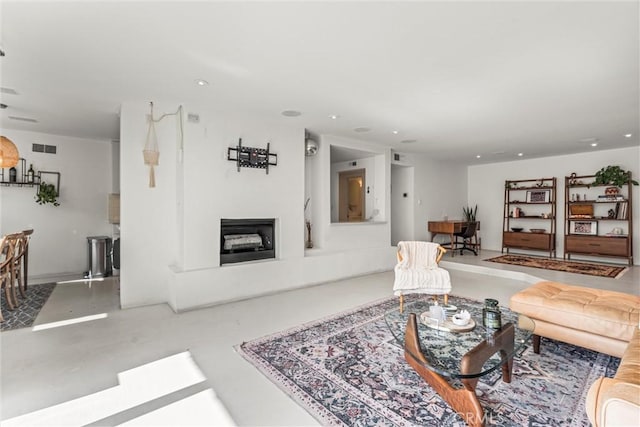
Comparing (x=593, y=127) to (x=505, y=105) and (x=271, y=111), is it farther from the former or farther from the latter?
(x=271, y=111)

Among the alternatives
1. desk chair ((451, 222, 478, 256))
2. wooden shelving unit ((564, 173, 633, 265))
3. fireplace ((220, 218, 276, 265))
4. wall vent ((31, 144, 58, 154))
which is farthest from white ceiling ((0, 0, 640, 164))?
desk chair ((451, 222, 478, 256))

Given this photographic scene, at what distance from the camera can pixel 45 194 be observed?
5266mm

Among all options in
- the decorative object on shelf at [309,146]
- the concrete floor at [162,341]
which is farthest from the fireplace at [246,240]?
the decorative object on shelf at [309,146]

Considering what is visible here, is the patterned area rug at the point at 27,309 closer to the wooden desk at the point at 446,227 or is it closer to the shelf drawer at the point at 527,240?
the wooden desk at the point at 446,227

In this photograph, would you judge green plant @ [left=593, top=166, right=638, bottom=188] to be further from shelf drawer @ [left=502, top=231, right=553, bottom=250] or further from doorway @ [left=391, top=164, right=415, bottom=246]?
doorway @ [left=391, top=164, right=415, bottom=246]

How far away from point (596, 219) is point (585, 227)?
0.91ft

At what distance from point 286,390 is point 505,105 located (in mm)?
4043

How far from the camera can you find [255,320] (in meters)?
3.37

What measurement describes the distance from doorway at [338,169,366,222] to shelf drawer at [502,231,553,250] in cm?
399

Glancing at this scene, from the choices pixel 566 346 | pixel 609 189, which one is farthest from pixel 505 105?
pixel 609 189

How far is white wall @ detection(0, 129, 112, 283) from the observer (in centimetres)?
521

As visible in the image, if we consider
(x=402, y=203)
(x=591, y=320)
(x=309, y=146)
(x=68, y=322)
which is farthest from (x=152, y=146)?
(x=402, y=203)

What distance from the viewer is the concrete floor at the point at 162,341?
195cm

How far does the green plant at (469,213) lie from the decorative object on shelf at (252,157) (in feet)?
21.4
